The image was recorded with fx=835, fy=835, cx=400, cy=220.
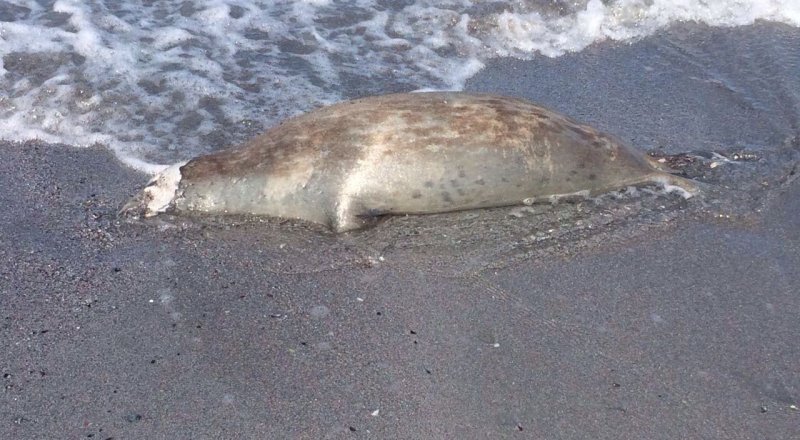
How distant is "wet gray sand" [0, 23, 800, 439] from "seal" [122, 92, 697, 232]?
12 centimetres

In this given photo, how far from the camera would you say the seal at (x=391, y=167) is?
13.0ft

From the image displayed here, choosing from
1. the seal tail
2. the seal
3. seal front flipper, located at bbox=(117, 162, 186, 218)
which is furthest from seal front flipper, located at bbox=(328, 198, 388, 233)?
the seal tail

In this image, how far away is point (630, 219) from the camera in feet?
13.4

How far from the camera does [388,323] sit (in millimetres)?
3398

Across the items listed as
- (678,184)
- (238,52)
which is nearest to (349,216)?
(678,184)

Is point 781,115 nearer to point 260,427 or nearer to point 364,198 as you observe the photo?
point 364,198

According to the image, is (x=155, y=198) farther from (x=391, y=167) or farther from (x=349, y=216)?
(x=391, y=167)

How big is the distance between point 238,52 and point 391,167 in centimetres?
239

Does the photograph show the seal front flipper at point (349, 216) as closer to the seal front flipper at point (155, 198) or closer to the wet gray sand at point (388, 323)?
the wet gray sand at point (388, 323)

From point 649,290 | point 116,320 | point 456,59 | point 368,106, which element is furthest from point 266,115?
point 649,290

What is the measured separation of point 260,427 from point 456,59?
3.63 m

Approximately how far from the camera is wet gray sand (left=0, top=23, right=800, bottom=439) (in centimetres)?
292

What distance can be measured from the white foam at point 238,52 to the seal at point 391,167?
63cm

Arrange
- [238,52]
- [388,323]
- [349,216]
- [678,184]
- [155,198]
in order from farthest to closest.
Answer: [238,52], [678,184], [155,198], [349,216], [388,323]
